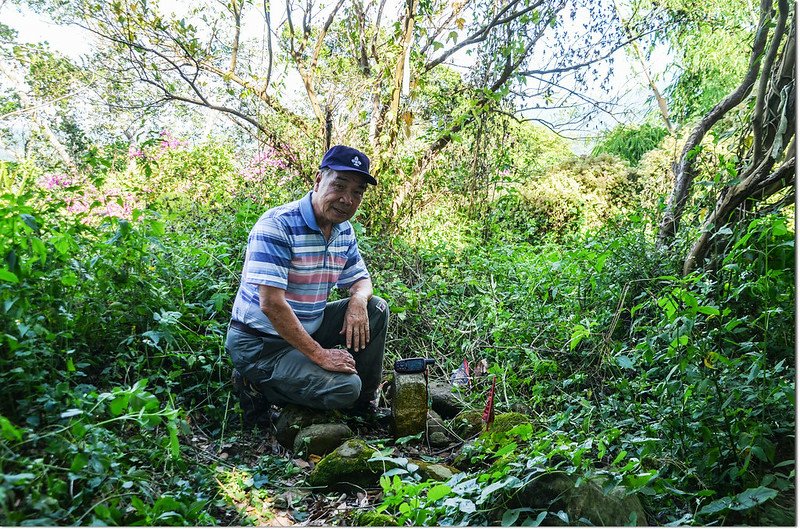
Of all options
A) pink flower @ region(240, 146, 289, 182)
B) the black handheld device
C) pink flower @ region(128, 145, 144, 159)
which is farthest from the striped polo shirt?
pink flower @ region(128, 145, 144, 159)

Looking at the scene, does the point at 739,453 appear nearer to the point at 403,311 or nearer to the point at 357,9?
the point at 403,311

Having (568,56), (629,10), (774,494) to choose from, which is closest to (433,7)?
(568,56)

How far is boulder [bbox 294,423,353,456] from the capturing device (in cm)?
248

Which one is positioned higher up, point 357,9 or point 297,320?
point 357,9

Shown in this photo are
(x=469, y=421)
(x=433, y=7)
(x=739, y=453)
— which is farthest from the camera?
(x=433, y=7)

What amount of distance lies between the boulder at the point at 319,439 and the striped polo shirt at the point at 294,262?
1.52 feet

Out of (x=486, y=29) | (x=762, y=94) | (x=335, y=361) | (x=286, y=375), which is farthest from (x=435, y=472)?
(x=486, y=29)

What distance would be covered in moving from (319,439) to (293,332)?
1.54 feet

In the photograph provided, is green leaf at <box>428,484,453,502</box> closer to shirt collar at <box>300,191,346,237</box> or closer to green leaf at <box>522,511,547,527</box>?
green leaf at <box>522,511,547,527</box>

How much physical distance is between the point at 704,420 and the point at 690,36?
176 inches

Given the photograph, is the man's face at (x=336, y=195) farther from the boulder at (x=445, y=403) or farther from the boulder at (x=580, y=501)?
the boulder at (x=580, y=501)

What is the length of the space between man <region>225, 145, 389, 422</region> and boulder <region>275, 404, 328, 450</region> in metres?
0.04

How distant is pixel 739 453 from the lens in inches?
75.4

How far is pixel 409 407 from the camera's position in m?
2.71
